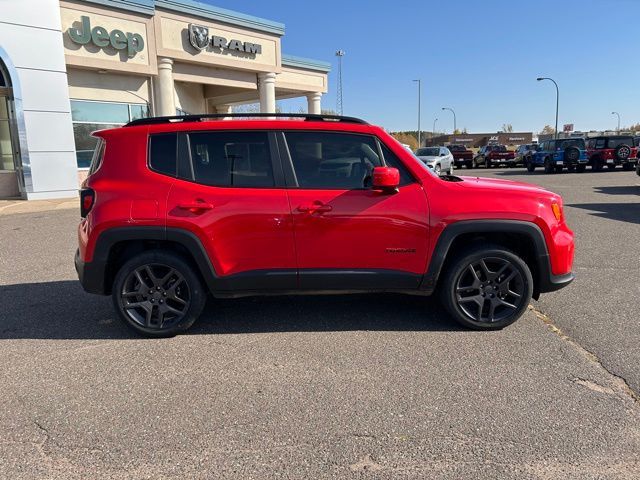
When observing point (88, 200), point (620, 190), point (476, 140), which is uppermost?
point (476, 140)

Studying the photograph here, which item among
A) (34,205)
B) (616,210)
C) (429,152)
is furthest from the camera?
(429,152)

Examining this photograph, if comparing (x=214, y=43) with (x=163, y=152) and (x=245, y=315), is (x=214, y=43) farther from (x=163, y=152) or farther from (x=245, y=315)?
(x=245, y=315)

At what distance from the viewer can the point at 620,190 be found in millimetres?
15695

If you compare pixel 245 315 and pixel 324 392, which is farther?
pixel 245 315

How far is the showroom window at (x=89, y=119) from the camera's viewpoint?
15859 millimetres

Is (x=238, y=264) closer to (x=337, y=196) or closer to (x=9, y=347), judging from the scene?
(x=337, y=196)

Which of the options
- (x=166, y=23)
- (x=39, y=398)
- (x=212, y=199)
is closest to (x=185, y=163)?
(x=212, y=199)

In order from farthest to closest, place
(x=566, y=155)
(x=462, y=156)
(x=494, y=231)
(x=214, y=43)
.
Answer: (x=462, y=156) → (x=566, y=155) → (x=214, y=43) → (x=494, y=231)

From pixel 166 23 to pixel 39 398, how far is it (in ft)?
55.2

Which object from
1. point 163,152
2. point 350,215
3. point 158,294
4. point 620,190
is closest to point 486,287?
point 350,215

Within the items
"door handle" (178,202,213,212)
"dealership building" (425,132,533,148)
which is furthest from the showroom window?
"dealership building" (425,132,533,148)

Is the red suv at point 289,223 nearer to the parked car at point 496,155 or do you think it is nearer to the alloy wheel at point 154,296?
the alloy wheel at point 154,296

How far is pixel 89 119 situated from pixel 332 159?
14.7m

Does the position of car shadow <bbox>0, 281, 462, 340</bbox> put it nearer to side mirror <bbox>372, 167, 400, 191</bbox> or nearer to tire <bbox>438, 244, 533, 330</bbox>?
tire <bbox>438, 244, 533, 330</bbox>
